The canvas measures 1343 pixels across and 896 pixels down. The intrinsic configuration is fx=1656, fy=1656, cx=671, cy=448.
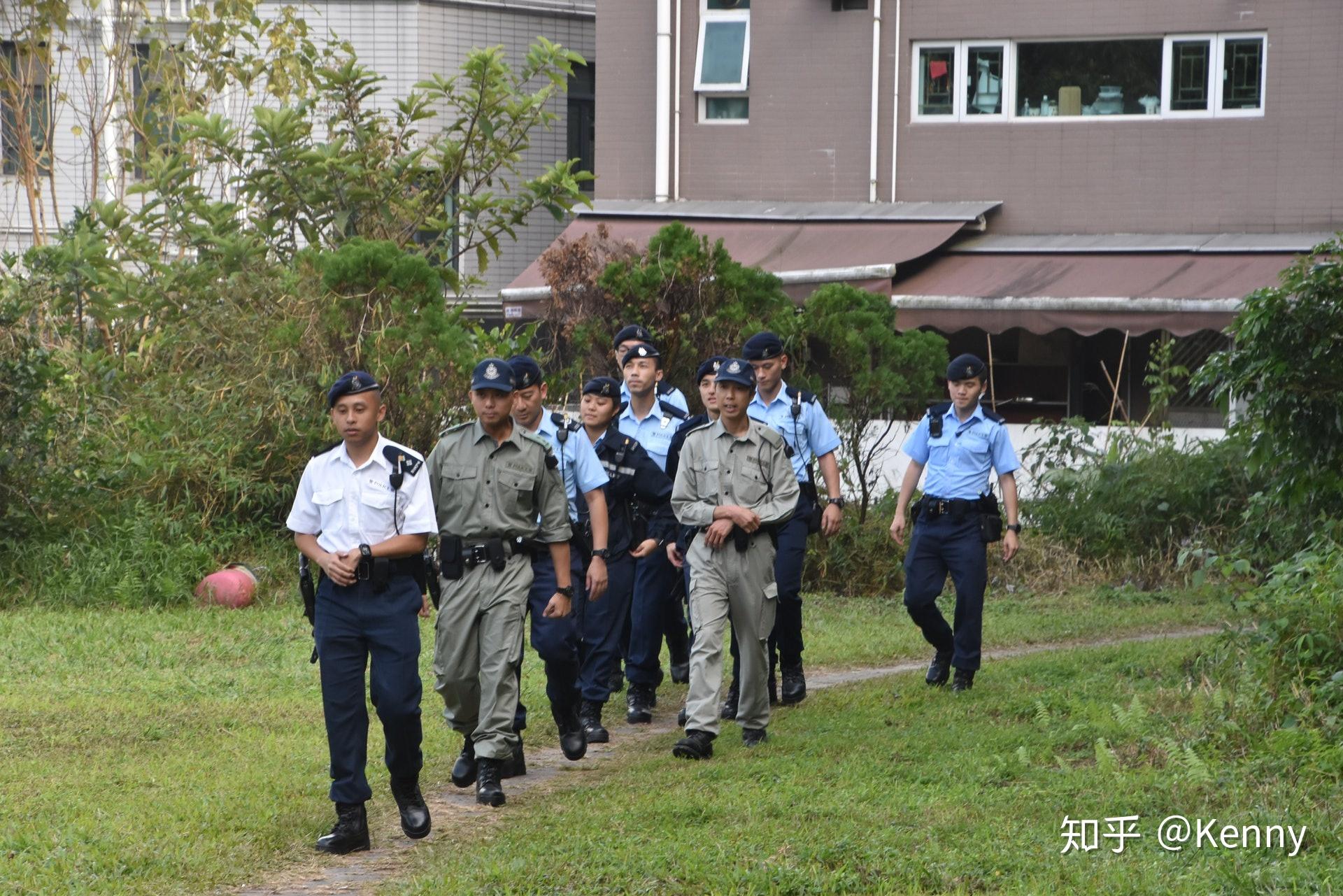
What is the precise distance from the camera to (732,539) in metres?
8.34

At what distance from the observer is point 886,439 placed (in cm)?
1794

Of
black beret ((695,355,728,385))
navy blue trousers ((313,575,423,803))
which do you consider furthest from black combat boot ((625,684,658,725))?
navy blue trousers ((313,575,423,803))

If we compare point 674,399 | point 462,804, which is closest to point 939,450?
point 674,399

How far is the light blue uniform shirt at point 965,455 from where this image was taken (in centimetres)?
981

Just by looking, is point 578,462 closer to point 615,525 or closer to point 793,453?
point 615,525

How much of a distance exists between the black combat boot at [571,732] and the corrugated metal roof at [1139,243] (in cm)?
1357

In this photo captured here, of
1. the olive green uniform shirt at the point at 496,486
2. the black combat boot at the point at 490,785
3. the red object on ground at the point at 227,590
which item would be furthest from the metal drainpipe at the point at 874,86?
the black combat boot at the point at 490,785

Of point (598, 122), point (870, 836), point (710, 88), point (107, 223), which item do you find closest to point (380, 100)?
point (598, 122)

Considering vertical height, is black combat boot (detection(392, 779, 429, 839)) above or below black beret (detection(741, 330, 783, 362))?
below

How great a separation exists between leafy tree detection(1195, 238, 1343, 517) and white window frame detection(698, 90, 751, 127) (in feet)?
45.2

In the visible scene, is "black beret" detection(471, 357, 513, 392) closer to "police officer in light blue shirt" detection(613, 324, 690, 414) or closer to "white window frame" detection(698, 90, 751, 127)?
"police officer in light blue shirt" detection(613, 324, 690, 414)

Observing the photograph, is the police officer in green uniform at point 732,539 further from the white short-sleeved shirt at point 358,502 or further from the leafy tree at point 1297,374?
the leafy tree at point 1297,374

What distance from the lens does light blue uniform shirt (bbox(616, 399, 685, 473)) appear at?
9.77 m

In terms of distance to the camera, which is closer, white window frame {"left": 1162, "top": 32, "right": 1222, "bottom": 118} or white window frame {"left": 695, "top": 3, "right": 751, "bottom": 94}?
white window frame {"left": 1162, "top": 32, "right": 1222, "bottom": 118}
